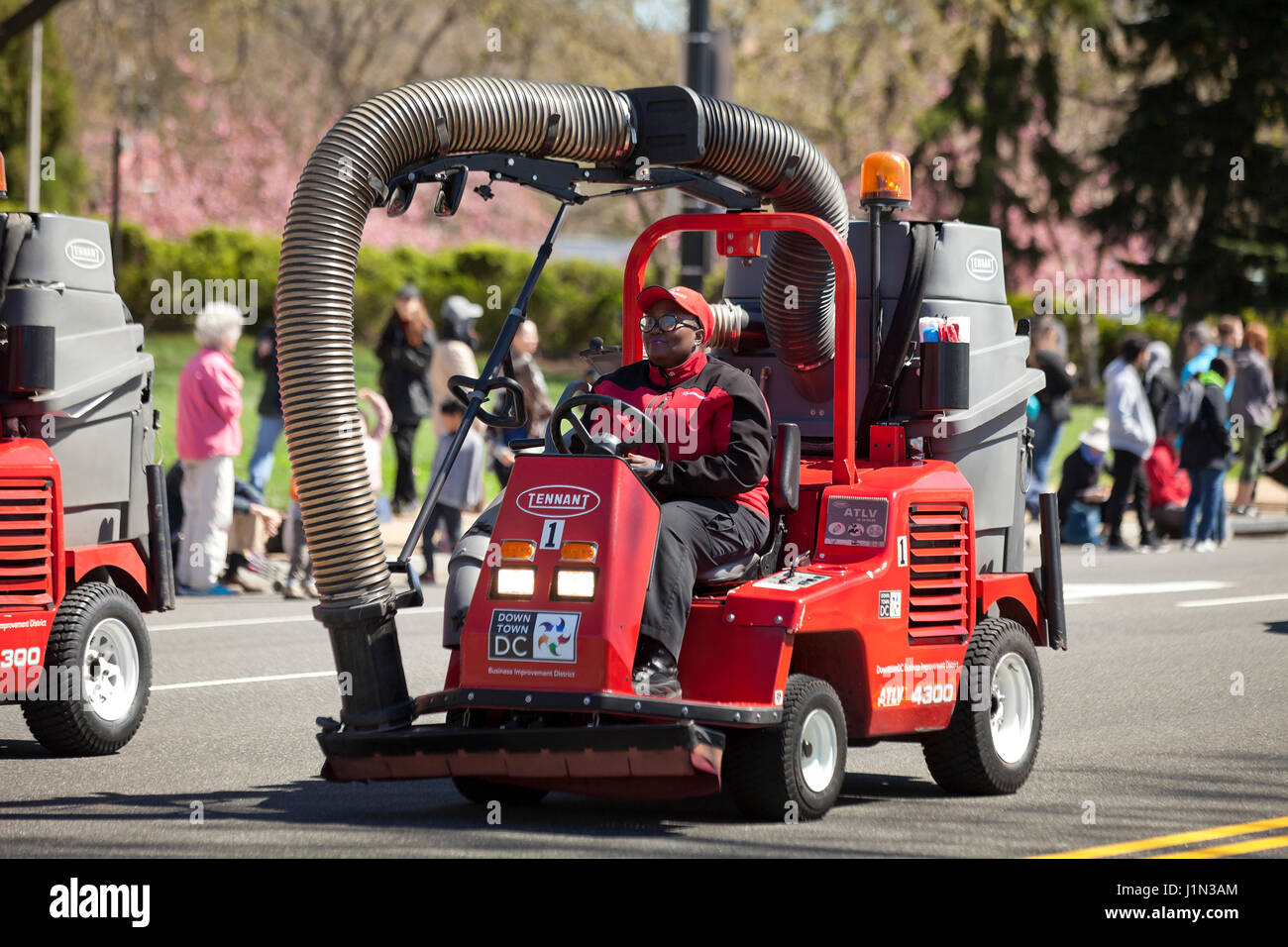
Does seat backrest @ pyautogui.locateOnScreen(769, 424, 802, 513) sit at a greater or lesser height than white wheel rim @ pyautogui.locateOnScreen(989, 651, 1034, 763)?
greater

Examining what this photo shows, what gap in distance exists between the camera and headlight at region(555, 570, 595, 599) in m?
7.08

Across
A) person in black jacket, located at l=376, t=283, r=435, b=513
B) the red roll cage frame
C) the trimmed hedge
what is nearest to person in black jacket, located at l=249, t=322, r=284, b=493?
person in black jacket, located at l=376, t=283, r=435, b=513

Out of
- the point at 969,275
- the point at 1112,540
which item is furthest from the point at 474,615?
the point at 1112,540

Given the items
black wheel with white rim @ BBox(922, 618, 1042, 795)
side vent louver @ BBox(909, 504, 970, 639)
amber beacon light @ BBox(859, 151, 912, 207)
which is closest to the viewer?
side vent louver @ BBox(909, 504, 970, 639)

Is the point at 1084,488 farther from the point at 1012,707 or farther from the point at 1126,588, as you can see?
the point at 1012,707

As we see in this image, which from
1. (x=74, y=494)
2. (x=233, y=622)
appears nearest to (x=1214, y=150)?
(x=233, y=622)

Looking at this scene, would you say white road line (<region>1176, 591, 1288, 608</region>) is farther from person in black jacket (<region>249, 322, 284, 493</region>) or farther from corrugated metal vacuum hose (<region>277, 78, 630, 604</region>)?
corrugated metal vacuum hose (<region>277, 78, 630, 604</region>)

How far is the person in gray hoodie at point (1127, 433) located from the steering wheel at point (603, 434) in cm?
1172

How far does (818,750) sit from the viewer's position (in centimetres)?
752

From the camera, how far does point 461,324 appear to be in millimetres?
16328

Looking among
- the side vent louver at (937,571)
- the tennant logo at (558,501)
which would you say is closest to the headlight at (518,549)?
the tennant logo at (558,501)

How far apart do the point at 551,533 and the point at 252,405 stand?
22532mm

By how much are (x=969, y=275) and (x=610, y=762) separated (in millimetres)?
3083

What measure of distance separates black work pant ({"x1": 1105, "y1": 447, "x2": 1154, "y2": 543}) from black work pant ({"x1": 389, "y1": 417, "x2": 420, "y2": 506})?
6446 mm
